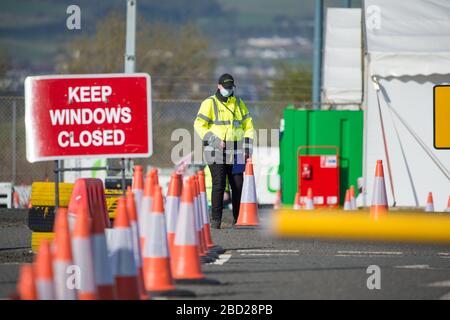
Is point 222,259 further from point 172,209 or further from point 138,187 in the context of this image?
point 172,209

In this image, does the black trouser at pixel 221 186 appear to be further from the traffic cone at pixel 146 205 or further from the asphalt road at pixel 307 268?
the traffic cone at pixel 146 205

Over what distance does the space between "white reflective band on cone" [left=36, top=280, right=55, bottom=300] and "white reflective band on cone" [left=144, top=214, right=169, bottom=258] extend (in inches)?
82.7

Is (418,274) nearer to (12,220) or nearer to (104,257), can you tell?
(104,257)

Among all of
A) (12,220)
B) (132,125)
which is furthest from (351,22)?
(132,125)

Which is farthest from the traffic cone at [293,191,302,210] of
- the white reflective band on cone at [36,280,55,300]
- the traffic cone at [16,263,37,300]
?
the traffic cone at [16,263,37,300]

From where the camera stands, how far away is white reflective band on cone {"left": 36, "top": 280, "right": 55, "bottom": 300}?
25.7 ft

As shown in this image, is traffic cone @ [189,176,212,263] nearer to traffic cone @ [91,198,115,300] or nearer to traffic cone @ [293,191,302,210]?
traffic cone @ [91,198,115,300]

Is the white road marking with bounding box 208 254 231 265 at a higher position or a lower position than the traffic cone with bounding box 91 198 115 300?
lower

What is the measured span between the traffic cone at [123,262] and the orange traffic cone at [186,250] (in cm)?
150

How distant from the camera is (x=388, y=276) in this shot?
11.2 m

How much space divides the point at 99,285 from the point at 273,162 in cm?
2414

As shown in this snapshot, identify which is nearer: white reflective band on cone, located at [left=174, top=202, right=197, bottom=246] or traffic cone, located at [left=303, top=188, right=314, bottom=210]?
white reflective band on cone, located at [left=174, top=202, right=197, bottom=246]

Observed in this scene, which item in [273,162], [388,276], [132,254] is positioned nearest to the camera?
[132,254]
